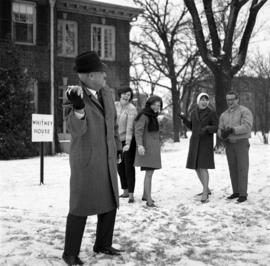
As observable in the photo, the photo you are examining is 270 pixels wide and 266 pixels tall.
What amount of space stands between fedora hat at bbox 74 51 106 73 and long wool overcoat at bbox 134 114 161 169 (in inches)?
120

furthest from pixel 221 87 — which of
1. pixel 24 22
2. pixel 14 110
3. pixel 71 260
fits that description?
pixel 71 260

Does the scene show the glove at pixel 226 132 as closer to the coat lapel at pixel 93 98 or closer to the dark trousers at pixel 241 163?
the dark trousers at pixel 241 163

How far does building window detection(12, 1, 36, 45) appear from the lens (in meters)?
18.7

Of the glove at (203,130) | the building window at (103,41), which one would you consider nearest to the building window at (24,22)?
the building window at (103,41)

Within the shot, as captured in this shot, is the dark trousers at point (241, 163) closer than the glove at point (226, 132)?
No

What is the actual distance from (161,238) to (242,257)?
3.56ft

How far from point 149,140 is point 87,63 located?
326 centimetres

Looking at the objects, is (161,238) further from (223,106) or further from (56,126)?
(56,126)

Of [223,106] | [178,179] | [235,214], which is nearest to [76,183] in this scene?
[235,214]

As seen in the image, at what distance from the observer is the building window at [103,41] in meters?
21.3

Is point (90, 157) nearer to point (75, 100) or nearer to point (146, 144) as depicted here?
point (75, 100)

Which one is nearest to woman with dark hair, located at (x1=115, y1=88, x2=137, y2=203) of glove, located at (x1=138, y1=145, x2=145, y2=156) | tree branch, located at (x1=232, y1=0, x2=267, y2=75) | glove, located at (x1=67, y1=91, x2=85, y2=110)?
glove, located at (x1=138, y1=145, x2=145, y2=156)

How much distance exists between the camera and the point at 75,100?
12.2 feet

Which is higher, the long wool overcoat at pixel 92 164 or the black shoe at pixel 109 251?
the long wool overcoat at pixel 92 164
